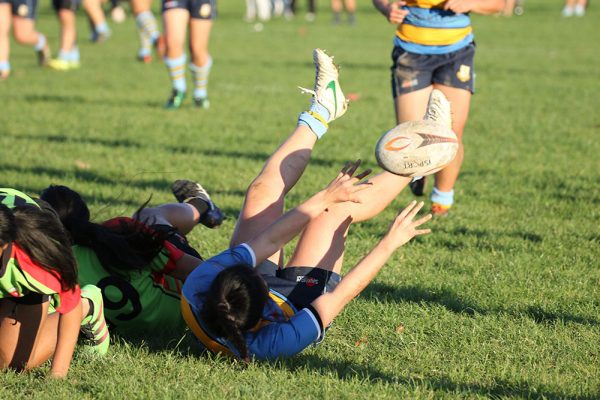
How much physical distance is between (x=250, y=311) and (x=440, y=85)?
10.5ft

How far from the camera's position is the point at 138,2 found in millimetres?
14523

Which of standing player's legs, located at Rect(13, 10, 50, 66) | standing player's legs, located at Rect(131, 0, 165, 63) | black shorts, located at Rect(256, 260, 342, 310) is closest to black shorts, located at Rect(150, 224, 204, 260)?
black shorts, located at Rect(256, 260, 342, 310)

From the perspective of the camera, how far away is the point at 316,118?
183 inches

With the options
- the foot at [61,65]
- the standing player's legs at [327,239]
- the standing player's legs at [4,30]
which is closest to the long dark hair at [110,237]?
the standing player's legs at [327,239]

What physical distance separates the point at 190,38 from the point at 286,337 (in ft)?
23.3

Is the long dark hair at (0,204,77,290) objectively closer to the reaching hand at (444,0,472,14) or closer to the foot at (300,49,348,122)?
the foot at (300,49,348,122)

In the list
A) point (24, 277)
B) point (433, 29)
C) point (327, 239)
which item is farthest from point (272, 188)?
point (433, 29)

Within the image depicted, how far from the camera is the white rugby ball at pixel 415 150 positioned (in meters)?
4.29

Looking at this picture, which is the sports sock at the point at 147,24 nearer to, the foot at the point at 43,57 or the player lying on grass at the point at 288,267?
the foot at the point at 43,57

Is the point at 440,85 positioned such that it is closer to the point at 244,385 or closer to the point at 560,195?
A: the point at 560,195

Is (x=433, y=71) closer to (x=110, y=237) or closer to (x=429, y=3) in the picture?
(x=429, y=3)

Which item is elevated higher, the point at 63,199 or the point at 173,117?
the point at 63,199

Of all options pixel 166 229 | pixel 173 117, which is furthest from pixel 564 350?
pixel 173 117

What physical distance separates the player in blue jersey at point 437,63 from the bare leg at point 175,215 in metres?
1.84
